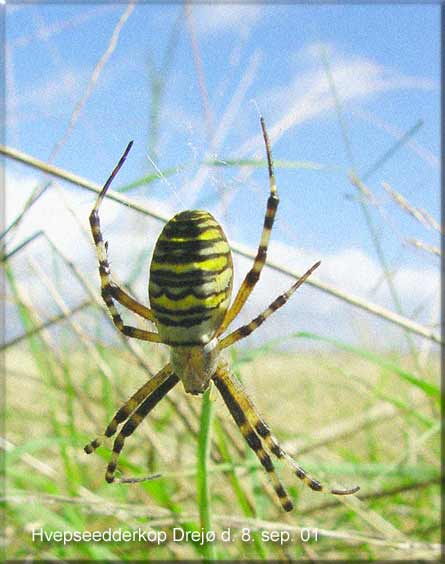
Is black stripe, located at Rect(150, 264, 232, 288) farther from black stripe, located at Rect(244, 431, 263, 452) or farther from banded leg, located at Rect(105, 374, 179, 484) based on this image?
black stripe, located at Rect(244, 431, 263, 452)

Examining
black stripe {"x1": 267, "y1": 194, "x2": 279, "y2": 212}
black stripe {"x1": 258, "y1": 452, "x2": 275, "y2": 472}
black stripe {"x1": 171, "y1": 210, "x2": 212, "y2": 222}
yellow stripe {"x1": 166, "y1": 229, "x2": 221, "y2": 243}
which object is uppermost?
black stripe {"x1": 267, "y1": 194, "x2": 279, "y2": 212}

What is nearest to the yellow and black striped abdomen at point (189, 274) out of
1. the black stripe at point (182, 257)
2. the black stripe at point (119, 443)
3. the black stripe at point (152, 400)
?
the black stripe at point (182, 257)

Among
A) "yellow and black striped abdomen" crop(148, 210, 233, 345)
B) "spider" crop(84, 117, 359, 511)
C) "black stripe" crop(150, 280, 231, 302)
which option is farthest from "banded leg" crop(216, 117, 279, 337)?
"black stripe" crop(150, 280, 231, 302)

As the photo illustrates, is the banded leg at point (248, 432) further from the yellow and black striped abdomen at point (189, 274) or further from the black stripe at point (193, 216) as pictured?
the black stripe at point (193, 216)

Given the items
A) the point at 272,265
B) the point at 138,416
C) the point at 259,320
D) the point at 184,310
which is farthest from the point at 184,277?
the point at 138,416

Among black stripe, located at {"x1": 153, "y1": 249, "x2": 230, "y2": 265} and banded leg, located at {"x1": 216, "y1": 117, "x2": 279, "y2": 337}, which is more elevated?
banded leg, located at {"x1": 216, "y1": 117, "x2": 279, "y2": 337}

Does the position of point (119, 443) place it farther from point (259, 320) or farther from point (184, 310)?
point (184, 310)

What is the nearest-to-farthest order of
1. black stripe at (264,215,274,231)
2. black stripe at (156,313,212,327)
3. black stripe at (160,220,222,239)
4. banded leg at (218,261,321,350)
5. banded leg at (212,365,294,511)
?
black stripe at (160,220,222,239) < black stripe at (156,313,212,327) < black stripe at (264,215,274,231) < banded leg at (218,261,321,350) < banded leg at (212,365,294,511)
